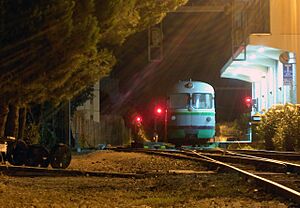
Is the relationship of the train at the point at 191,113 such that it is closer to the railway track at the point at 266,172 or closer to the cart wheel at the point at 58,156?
the railway track at the point at 266,172

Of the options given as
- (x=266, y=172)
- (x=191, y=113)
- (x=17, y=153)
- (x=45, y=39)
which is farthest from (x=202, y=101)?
(x=45, y=39)

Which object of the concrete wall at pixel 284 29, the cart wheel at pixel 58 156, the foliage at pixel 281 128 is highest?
the concrete wall at pixel 284 29

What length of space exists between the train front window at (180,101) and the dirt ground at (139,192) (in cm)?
1519

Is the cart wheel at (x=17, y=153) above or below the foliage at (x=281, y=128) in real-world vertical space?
below

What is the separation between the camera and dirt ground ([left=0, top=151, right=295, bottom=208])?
8.37 meters

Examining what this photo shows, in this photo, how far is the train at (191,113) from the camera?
28.2m

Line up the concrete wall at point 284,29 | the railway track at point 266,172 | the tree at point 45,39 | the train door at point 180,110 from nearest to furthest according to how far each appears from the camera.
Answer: the railway track at point 266,172, the tree at point 45,39, the concrete wall at point 284,29, the train door at point 180,110

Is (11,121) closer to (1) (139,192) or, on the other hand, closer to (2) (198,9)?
(1) (139,192)

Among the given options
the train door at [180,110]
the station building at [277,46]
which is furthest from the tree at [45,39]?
the train door at [180,110]

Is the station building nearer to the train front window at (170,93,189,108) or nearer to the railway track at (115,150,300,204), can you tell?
the train front window at (170,93,189,108)

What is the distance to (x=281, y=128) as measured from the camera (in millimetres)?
21969

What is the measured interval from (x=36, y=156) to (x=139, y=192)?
18.4 feet

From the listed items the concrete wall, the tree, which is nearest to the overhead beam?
the concrete wall

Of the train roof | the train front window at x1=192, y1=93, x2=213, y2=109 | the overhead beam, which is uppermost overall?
the overhead beam
